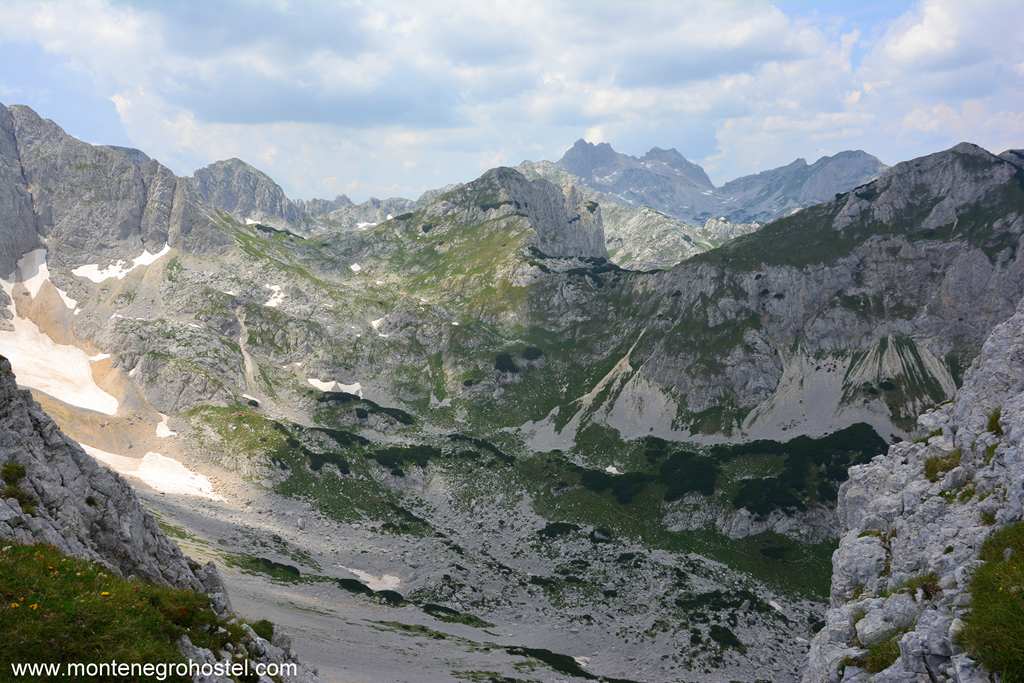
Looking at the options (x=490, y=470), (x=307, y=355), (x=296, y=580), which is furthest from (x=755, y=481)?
(x=307, y=355)

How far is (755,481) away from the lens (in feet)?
427

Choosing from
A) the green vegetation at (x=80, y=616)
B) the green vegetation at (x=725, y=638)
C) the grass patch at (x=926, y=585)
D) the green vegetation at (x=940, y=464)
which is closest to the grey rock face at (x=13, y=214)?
the green vegetation at (x=725, y=638)

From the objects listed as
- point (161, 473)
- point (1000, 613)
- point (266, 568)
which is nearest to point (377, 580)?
point (266, 568)

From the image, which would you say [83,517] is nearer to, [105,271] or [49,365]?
[49,365]

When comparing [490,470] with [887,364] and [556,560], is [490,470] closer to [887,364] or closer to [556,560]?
[556,560]

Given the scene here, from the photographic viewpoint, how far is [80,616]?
16.2m

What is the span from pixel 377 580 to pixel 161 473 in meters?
51.4

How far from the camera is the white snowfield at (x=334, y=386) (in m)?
178

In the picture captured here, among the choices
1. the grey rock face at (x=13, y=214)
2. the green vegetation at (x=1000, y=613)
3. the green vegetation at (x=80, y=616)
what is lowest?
the green vegetation at (x=80, y=616)

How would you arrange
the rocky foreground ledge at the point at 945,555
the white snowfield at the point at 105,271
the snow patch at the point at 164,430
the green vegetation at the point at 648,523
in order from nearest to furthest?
the rocky foreground ledge at the point at 945,555, the green vegetation at the point at 648,523, the snow patch at the point at 164,430, the white snowfield at the point at 105,271

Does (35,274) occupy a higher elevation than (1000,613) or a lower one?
higher

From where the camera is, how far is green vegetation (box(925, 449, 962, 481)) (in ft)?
112

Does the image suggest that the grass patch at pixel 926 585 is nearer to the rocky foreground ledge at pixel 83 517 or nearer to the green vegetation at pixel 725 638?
the rocky foreground ledge at pixel 83 517

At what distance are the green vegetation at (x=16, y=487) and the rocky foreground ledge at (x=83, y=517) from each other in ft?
0.10
